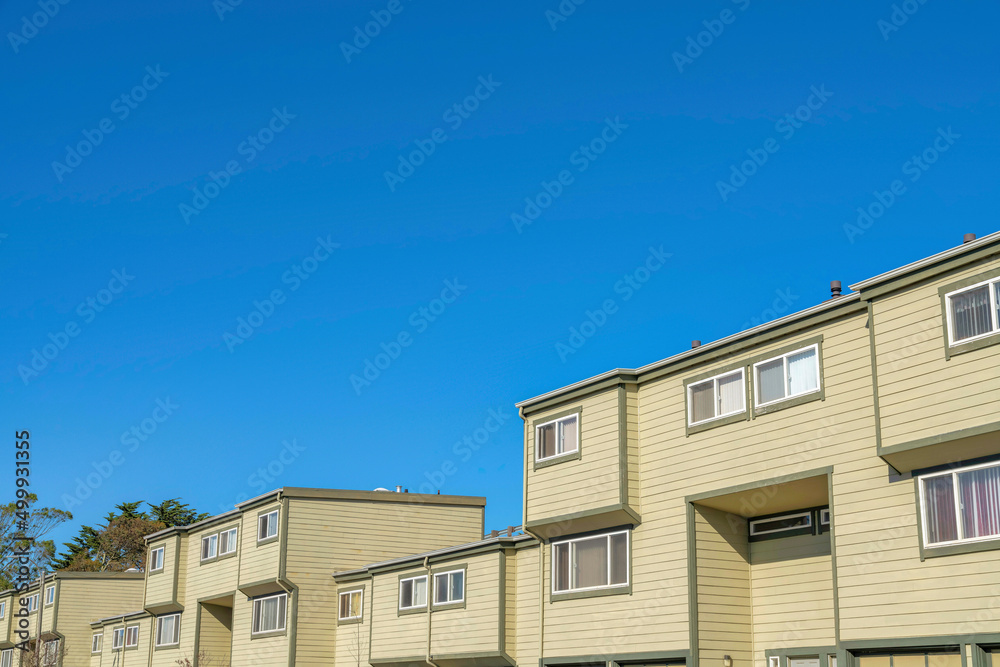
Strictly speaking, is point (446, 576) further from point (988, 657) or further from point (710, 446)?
point (988, 657)

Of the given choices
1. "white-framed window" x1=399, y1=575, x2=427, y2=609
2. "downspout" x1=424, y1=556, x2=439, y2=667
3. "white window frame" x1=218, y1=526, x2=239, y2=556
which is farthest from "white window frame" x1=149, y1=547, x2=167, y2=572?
"downspout" x1=424, y1=556, x2=439, y2=667

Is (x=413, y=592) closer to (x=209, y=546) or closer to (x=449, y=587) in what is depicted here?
(x=449, y=587)

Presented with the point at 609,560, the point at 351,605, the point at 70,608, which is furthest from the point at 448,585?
the point at 70,608

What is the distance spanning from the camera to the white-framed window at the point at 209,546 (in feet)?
148

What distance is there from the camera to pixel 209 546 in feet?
150

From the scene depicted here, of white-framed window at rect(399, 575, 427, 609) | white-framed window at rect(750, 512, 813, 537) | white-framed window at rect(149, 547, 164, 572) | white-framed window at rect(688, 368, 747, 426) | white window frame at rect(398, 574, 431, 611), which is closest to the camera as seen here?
white-framed window at rect(688, 368, 747, 426)

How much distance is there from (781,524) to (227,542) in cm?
2688

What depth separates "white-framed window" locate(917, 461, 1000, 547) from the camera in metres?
17.4

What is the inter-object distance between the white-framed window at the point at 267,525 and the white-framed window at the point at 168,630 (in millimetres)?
10255

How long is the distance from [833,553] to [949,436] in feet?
12.0

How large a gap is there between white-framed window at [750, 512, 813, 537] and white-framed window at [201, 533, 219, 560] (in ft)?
89.4

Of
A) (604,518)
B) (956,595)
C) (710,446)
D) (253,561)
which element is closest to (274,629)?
(253,561)

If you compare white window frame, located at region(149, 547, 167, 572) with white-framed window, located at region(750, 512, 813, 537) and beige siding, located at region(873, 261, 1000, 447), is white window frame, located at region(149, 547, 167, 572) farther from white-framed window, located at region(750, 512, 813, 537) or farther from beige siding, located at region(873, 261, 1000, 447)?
beige siding, located at region(873, 261, 1000, 447)

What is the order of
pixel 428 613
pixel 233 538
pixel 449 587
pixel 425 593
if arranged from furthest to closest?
pixel 233 538, pixel 425 593, pixel 428 613, pixel 449 587
